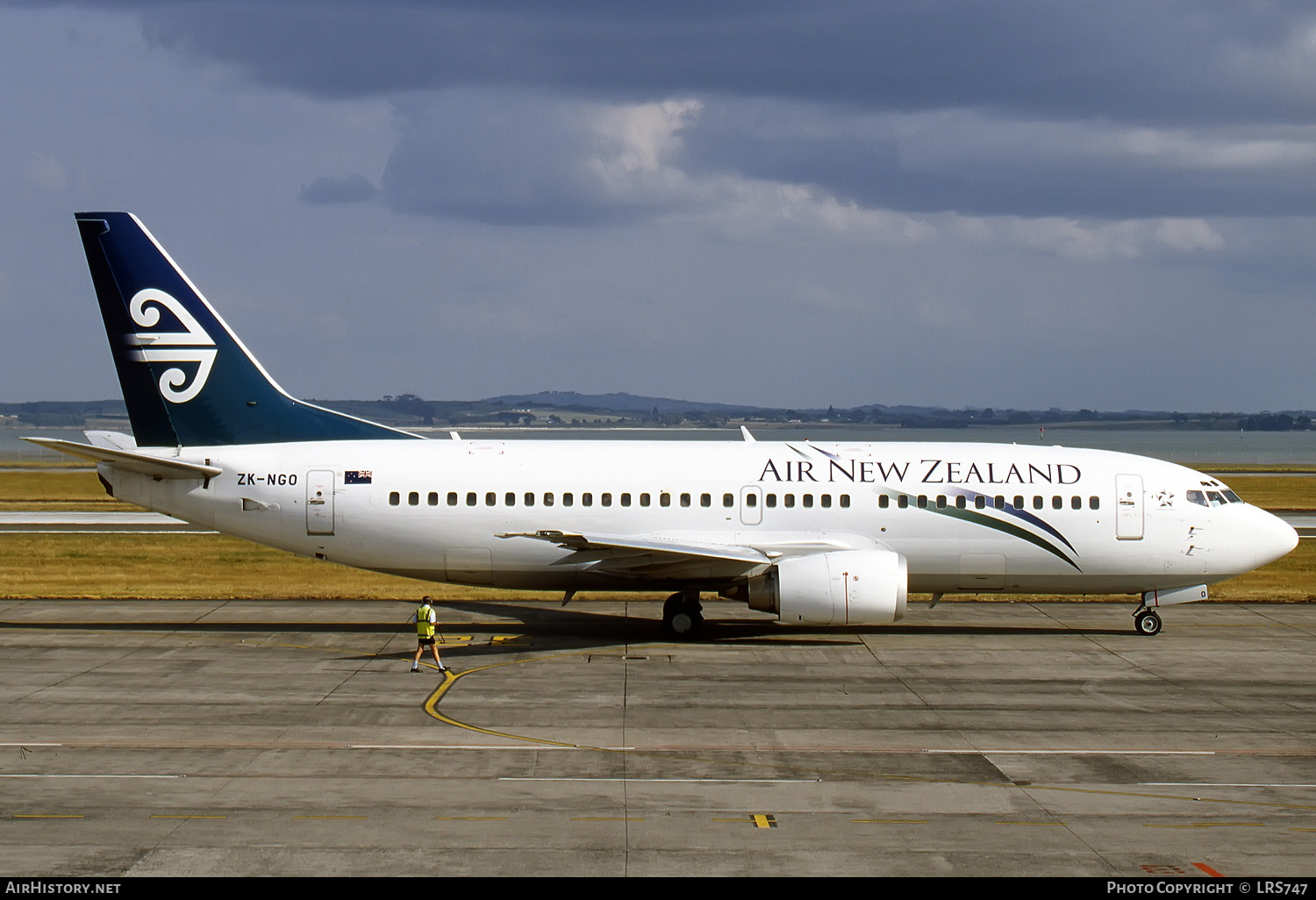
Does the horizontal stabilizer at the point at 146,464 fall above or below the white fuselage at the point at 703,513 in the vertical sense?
above

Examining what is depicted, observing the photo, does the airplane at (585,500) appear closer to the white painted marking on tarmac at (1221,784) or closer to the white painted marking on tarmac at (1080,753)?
the white painted marking on tarmac at (1080,753)

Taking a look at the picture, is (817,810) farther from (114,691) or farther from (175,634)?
(175,634)

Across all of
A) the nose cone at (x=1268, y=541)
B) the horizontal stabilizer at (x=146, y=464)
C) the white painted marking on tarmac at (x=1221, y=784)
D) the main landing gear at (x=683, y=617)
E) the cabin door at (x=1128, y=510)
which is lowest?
the white painted marking on tarmac at (x=1221, y=784)

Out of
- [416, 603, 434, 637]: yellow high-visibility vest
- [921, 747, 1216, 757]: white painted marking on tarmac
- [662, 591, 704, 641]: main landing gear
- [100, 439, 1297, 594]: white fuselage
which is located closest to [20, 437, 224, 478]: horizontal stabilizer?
[100, 439, 1297, 594]: white fuselage

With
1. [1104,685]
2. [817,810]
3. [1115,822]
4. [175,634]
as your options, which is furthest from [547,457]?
[1115,822]

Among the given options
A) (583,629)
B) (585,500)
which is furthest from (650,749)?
(583,629)

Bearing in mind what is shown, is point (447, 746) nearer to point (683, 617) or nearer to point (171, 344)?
point (683, 617)

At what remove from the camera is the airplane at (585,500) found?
28.7 meters

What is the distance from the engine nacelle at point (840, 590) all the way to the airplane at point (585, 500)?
1565 mm

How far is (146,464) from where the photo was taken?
1107 inches

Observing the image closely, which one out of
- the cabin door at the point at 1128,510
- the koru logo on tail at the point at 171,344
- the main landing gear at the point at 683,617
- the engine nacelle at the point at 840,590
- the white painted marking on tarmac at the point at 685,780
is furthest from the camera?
the koru logo on tail at the point at 171,344

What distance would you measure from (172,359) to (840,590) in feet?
54.6

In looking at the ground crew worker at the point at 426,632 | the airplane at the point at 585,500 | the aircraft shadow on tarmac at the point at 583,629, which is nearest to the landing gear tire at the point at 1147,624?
the aircraft shadow on tarmac at the point at 583,629

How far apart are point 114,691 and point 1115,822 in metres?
17.3
